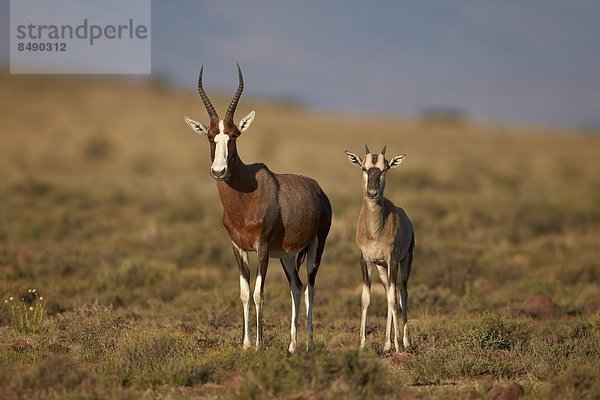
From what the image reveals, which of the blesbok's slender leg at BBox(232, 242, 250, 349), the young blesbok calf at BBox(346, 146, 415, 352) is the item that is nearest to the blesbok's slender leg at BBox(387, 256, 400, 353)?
the young blesbok calf at BBox(346, 146, 415, 352)

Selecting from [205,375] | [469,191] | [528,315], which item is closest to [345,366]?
[205,375]

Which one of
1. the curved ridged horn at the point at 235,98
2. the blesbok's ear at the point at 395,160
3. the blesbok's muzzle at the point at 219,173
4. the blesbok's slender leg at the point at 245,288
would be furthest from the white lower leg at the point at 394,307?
the curved ridged horn at the point at 235,98

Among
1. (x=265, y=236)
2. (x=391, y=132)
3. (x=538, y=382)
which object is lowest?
(x=538, y=382)

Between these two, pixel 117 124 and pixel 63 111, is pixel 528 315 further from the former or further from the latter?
pixel 63 111

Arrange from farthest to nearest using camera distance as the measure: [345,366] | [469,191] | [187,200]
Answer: [469,191], [187,200], [345,366]

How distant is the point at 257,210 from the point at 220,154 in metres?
0.90

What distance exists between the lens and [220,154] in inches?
358

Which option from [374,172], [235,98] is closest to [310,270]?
[374,172]

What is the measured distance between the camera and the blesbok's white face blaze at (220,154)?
8969mm

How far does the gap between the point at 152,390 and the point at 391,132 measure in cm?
5075

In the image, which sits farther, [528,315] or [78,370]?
[528,315]

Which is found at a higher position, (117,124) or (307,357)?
(117,124)

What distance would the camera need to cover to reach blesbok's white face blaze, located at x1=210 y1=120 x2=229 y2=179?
29.4 feet

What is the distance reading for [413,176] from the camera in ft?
111
